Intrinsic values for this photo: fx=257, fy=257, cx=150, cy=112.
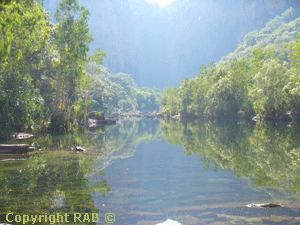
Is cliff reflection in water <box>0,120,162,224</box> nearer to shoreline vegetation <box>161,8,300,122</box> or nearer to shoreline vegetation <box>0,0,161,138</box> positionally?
shoreline vegetation <box>0,0,161,138</box>

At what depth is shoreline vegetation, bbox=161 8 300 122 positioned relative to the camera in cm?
3853

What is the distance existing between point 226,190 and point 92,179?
405 centimetres

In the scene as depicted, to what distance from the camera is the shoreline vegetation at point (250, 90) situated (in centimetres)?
3853

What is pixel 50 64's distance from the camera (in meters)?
33.4

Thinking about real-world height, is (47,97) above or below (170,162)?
above

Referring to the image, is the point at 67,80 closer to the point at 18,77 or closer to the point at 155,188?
the point at 18,77

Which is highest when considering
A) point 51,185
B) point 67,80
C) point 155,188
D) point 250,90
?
point 250,90

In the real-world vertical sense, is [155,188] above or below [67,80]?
below

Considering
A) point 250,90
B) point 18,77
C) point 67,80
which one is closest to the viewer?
point 18,77

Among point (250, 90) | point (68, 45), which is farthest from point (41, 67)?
point (250, 90)

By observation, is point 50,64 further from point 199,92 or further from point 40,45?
point 199,92

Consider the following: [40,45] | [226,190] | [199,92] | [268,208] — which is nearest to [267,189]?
[226,190]

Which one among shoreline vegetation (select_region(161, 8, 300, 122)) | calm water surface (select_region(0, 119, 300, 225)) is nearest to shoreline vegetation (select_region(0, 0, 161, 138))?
calm water surface (select_region(0, 119, 300, 225))

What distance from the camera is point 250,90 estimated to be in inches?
1978
